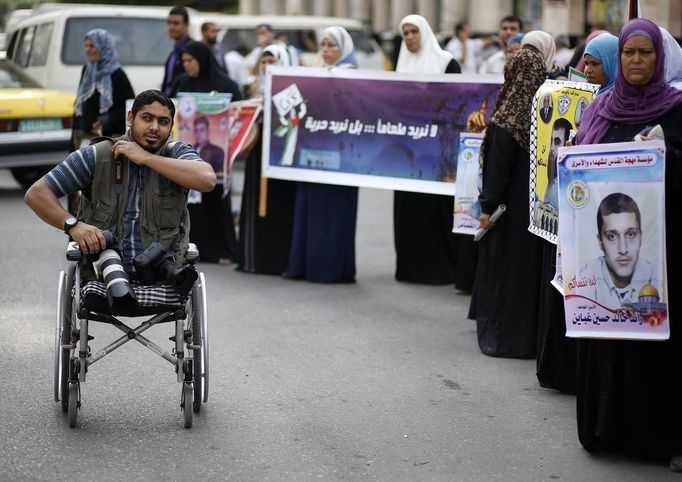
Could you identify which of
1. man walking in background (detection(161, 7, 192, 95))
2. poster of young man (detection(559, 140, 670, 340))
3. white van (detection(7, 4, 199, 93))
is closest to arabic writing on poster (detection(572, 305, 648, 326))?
poster of young man (detection(559, 140, 670, 340))

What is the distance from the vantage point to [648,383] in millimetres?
5258

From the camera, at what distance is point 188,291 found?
5.52 metres

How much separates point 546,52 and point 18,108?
27.9 ft

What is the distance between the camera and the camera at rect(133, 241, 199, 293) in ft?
18.0

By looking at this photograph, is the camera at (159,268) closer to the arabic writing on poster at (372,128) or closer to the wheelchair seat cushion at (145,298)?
the wheelchair seat cushion at (145,298)

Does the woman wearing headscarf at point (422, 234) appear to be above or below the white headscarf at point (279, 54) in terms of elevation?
below

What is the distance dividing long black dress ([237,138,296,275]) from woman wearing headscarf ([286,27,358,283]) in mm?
195

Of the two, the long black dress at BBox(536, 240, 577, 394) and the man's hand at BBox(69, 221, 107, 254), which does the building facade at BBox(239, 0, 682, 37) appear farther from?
the man's hand at BBox(69, 221, 107, 254)

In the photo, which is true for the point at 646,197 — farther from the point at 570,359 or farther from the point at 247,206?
the point at 247,206

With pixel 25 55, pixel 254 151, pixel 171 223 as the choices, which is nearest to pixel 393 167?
pixel 254 151

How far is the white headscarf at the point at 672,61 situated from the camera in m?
5.44

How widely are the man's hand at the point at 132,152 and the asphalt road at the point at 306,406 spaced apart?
1195mm

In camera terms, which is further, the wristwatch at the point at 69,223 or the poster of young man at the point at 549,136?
the poster of young man at the point at 549,136

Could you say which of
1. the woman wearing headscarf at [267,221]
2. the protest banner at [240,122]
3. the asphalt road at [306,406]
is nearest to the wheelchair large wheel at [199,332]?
the asphalt road at [306,406]
